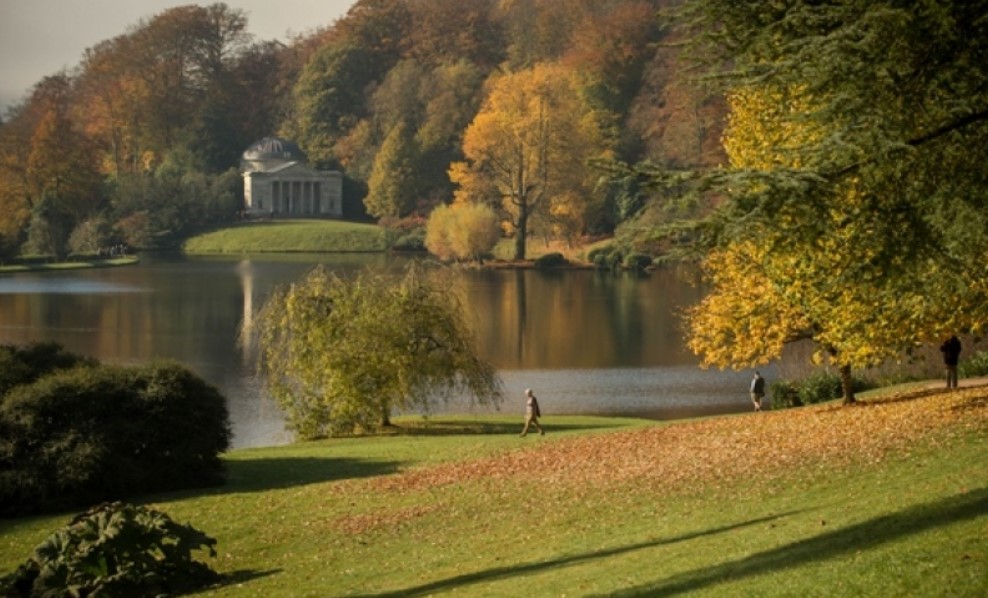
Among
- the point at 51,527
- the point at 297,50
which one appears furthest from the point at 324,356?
the point at 297,50

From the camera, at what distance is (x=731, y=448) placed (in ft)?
60.1

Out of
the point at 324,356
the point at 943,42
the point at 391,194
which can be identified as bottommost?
the point at 324,356

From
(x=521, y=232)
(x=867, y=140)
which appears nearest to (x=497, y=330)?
(x=867, y=140)

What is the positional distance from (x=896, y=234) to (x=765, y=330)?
10.6 meters

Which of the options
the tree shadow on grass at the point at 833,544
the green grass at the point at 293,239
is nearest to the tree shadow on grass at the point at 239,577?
the tree shadow on grass at the point at 833,544

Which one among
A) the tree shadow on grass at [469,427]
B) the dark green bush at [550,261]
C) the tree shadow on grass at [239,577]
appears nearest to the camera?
the tree shadow on grass at [239,577]

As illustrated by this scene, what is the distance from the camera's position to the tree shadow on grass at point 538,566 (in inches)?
499

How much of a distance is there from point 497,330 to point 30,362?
26.5 metres

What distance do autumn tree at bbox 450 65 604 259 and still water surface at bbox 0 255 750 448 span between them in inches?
387

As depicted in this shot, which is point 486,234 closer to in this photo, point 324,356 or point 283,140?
point 283,140

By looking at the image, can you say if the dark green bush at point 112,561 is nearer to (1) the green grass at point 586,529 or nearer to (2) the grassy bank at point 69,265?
(1) the green grass at point 586,529

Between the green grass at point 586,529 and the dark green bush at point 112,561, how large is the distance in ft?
1.70

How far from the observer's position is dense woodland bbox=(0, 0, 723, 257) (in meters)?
85.6

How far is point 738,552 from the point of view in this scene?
477 inches
